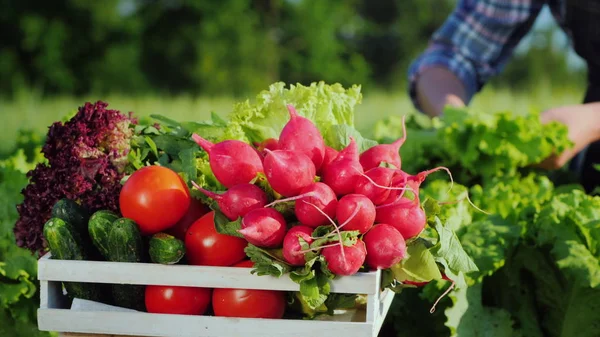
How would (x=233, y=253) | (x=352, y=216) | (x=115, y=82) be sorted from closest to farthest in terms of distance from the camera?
(x=352, y=216)
(x=233, y=253)
(x=115, y=82)

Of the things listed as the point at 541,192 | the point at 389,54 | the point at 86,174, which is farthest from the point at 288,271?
the point at 389,54

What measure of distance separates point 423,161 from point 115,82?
15.5 metres

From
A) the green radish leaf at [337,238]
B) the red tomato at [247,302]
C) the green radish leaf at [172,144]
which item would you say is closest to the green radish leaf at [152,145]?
the green radish leaf at [172,144]

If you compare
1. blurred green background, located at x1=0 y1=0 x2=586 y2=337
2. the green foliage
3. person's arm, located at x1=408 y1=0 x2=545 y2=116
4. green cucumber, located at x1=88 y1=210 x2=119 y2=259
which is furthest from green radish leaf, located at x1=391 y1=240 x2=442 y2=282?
blurred green background, located at x1=0 y1=0 x2=586 y2=337

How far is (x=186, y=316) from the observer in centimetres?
200

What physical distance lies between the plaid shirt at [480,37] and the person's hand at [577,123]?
0.77 m

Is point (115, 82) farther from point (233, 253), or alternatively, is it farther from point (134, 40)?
point (233, 253)

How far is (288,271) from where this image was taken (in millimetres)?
1935

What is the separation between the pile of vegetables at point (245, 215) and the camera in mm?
1906

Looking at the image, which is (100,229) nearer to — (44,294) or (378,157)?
(44,294)

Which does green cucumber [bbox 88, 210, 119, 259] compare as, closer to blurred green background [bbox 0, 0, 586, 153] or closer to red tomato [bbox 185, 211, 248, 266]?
red tomato [bbox 185, 211, 248, 266]

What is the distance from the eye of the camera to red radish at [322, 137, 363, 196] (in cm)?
198

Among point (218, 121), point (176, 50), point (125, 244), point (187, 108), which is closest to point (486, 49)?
point (218, 121)

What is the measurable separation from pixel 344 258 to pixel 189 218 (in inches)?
21.7
